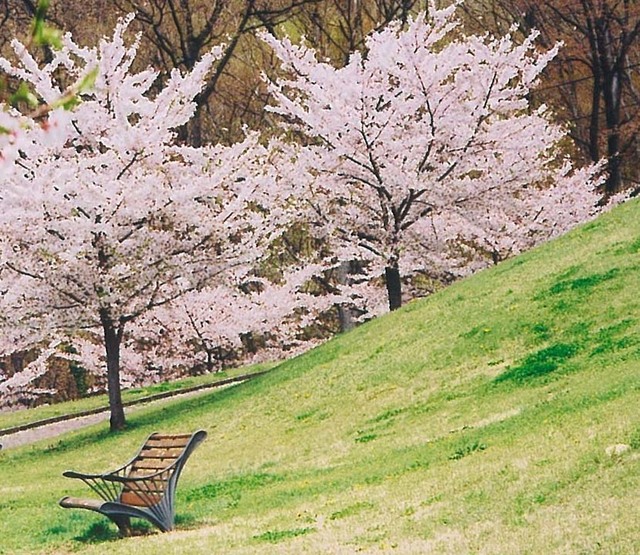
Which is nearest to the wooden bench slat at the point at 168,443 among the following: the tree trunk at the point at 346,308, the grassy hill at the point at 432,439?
the grassy hill at the point at 432,439

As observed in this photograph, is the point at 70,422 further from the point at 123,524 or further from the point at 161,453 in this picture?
the point at 123,524

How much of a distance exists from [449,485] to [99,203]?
10.8 metres

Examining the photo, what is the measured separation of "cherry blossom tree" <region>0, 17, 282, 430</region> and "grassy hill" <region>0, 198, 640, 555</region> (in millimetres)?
2411

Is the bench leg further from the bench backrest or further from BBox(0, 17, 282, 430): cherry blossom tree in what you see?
BBox(0, 17, 282, 430): cherry blossom tree

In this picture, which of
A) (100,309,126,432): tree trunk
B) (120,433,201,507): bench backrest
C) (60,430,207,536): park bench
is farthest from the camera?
(100,309,126,432): tree trunk

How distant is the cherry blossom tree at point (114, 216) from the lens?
1716 centimetres

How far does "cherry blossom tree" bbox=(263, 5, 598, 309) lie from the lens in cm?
2219

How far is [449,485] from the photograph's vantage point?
8.18 meters

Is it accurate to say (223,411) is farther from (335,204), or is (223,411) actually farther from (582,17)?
(582,17)

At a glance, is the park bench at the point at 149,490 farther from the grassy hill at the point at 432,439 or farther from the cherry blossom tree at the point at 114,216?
the cherry blossom tree at the point at 114,216

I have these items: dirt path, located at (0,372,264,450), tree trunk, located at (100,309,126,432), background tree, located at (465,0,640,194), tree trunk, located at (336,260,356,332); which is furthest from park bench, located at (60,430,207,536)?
background tree, located at (465,0,640,194)

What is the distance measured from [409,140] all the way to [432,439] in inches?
495

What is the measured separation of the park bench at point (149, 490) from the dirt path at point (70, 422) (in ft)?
32.7

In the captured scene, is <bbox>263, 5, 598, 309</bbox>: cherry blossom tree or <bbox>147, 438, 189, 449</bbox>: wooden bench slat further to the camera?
<bbox>263, 5, 598, 309</bbox>: cherry blossom tree
